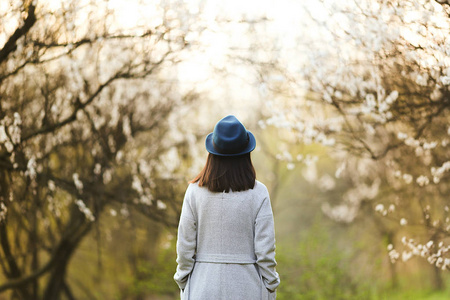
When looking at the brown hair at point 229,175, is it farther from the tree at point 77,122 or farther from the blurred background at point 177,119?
the tree at point 77,122

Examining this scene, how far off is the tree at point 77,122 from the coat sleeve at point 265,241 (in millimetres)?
3072

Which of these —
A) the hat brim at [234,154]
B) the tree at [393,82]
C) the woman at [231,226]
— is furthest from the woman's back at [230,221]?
the tree at [393,82]

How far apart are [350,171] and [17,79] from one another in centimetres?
664

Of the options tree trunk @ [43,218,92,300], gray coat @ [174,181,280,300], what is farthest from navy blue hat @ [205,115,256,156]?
tree trunk @ [43,218,92,300]

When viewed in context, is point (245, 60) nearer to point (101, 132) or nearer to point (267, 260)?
point (101, 132)

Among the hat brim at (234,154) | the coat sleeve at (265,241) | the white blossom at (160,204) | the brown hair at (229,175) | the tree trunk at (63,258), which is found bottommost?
the tree trunk at (63,258)

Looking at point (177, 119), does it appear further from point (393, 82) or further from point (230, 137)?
point (230, 137)

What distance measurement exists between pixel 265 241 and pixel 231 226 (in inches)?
6.4

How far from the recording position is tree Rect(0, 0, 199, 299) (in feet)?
14.5

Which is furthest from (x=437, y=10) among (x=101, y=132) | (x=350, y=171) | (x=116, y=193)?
(x=350, y=171)

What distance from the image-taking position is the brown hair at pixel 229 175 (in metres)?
2.04

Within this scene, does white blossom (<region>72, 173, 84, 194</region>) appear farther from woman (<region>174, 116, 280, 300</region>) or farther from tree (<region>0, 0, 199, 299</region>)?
woman (<region>174, 116, 280, 300</region>)

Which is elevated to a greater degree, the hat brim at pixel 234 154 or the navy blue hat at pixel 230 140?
the navy blue hat at pixel 230 140

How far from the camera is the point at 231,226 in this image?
2.06m
